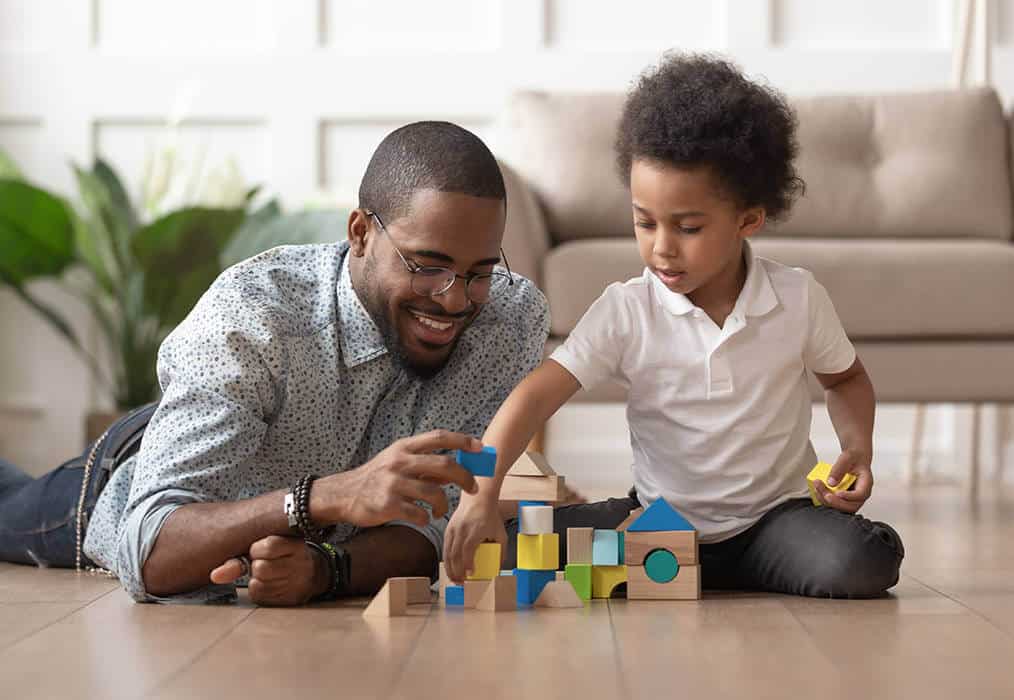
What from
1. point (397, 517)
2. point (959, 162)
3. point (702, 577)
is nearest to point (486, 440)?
point (397, 517)

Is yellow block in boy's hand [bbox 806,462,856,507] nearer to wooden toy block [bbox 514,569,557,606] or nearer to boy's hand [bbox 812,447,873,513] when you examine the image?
boy's hand [bbox 812,447,873,513]

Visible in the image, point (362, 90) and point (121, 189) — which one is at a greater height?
point (362, 90)

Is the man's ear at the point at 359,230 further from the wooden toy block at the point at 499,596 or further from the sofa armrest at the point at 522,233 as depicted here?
the sofa armrest at the point at 522,233

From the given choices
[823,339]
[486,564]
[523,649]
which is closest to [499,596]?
[486,564]

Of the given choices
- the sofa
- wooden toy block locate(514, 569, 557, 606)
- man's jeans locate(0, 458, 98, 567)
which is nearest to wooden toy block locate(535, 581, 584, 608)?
wooden toy block locate(514, 569, 557, 606)

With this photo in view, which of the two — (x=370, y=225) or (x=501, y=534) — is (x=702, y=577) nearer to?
(x=501, y=534)

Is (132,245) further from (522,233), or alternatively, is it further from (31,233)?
(522,233)

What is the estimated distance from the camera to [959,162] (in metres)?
3.47

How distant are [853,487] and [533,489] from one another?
1.38ft

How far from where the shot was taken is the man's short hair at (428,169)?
160cm

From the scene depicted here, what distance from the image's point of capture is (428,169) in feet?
5.29

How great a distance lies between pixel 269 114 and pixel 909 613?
2.97 meters

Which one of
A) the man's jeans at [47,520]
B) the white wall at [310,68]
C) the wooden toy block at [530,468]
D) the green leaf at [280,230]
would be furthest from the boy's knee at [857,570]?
the white wall at [310,68]

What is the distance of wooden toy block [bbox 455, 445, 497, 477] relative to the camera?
1435mm
